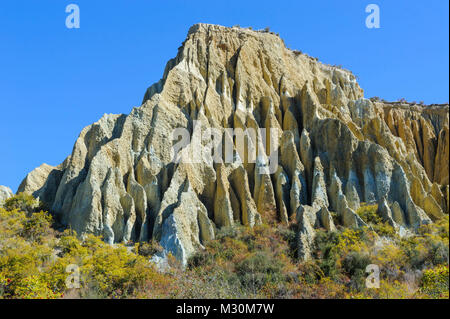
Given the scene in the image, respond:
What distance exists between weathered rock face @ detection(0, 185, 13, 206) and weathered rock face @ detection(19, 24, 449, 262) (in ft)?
3.48

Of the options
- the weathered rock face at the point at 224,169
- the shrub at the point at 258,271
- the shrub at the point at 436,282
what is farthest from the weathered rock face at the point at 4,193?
the shrub at the point at 436,282

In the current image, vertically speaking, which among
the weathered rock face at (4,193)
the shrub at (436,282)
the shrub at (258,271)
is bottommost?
the shrub at (436,282)

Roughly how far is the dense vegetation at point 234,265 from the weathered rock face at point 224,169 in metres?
1.03

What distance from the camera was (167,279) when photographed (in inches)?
720

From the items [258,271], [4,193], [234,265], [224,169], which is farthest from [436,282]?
[4,193]

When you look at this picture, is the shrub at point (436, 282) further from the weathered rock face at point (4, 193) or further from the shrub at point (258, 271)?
the weathered rock face at point (4, 193)

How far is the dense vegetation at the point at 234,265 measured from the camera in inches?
649

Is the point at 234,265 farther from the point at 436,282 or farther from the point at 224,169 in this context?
the point at 436,282

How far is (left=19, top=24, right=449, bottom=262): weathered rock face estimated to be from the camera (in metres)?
22.8

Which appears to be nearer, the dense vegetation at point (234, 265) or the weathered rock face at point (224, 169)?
the dense vegetation at point (234, 265)

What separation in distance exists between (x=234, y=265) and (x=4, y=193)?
46.1ft

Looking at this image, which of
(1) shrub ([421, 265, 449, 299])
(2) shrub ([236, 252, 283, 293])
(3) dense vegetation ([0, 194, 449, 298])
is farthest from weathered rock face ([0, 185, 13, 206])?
(1) shrub ([421, 265, 449, 299])

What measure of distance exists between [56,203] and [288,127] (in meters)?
15.3
